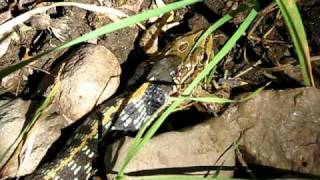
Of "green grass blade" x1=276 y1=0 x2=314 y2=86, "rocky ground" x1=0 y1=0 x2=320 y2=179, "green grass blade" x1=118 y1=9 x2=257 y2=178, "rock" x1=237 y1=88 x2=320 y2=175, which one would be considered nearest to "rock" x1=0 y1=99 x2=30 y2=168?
"rocky ground" x1=0 y1=0 x2=320 y2=179

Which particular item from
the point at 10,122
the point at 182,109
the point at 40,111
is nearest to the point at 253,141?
the point at 182,109

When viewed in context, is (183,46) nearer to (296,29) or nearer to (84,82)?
(84,82)

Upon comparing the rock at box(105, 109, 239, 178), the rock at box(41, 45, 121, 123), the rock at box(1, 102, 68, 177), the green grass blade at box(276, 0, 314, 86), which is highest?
the green grass blade at box(276, 0, 314, 86)

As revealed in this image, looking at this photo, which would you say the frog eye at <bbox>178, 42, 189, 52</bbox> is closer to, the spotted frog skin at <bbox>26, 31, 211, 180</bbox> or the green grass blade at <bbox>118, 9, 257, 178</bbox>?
the spotted frog skin at <bbox>26, 31, 211, 180</bbox>

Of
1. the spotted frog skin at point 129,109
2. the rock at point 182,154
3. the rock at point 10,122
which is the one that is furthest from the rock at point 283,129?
the rock at point 10,122

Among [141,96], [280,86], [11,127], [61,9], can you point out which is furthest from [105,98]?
[280,86]
